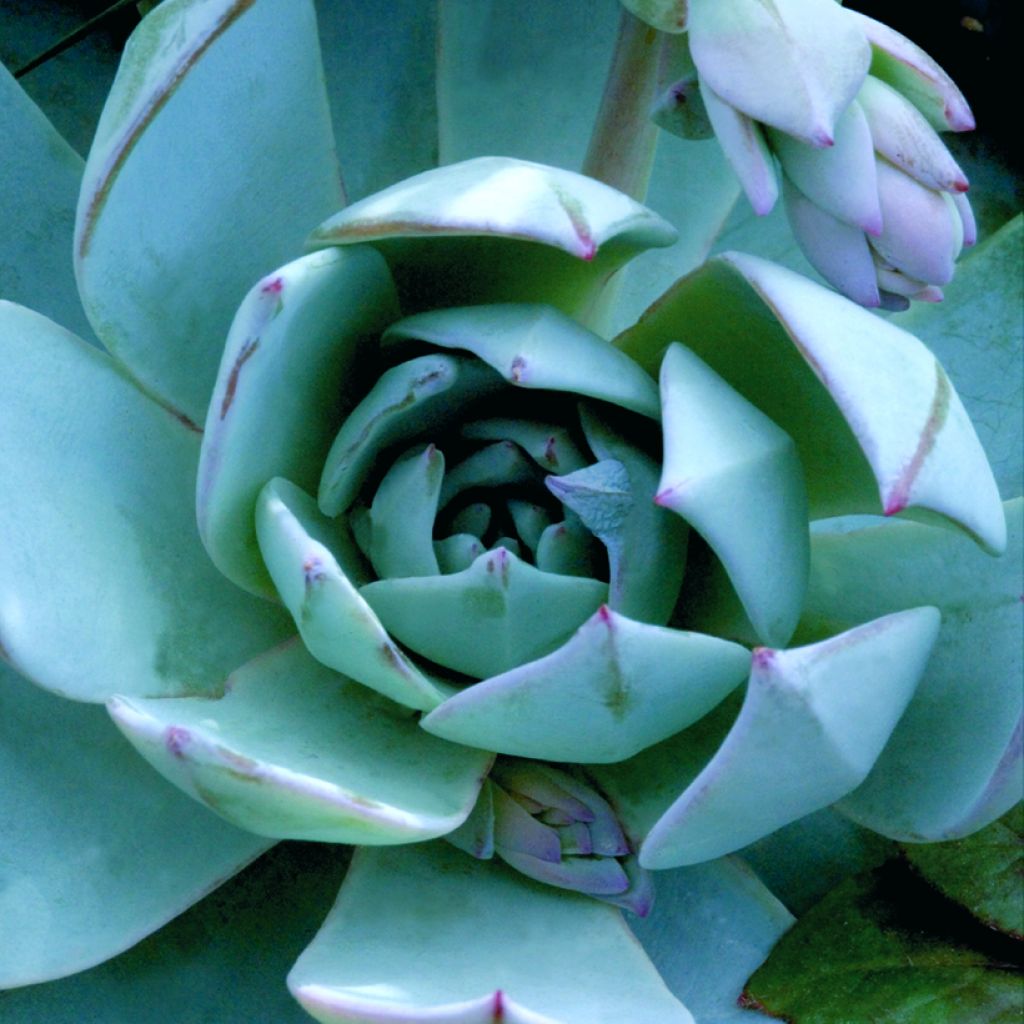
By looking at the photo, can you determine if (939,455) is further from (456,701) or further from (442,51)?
(442,51)

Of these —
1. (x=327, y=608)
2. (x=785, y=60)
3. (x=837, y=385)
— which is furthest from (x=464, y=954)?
(x=785, y=60)

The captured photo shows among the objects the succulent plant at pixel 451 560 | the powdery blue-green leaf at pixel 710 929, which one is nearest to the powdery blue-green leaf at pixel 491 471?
the succulent plant at pixel 451 560

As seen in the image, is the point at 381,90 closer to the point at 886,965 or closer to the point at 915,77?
the point at 915,77

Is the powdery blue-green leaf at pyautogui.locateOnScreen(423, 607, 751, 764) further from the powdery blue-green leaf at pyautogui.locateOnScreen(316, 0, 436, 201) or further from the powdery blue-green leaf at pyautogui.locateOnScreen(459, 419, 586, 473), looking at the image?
the powdery blue-green leaf at pyautogui.locateOnScreen(316, 0, 436, 201)

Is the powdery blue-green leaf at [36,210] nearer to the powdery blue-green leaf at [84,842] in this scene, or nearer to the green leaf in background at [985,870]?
the powdery blue-green leaf at [84,842]

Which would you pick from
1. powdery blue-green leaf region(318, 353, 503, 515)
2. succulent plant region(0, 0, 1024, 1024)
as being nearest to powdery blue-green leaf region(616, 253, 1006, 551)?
succulent plant region(0, 0, 1024, 1024)
